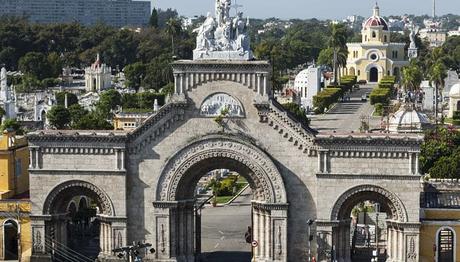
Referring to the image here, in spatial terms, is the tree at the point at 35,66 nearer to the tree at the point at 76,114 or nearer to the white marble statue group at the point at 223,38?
the tree at the point at 76,114

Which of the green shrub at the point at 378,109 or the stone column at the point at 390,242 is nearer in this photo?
the stone column at the point at 390,242

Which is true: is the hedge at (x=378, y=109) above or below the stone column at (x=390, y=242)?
above

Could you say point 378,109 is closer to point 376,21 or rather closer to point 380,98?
point 380,98

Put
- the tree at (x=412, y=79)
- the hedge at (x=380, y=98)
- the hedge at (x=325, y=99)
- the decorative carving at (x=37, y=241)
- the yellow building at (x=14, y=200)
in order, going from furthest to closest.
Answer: the tree at (x=412, y=79), the hedge at (x=380, y=98), the hedge at (x=325, y=99), the yellow building at (x=14, y=200), the decorative carving at (x=37, y=241)

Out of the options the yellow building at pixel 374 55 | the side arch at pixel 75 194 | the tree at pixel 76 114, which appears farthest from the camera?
the yellow building at pixel 374 55

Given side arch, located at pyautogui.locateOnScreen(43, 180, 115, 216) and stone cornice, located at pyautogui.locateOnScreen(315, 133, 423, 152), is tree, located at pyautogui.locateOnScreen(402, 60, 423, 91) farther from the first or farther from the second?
side arch, located at pyautogui.locateOnScreen(43, 180, 115, 216)

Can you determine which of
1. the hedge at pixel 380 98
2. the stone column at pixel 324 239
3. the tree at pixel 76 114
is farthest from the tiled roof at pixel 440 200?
the hedge at pixel 380 98

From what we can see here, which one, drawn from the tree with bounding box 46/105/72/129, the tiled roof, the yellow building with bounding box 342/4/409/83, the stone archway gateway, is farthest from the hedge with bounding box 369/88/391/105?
the stone archway gateway

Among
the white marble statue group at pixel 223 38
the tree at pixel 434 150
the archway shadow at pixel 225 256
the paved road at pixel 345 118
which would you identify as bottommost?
the archway shadow at pixel 225 256
